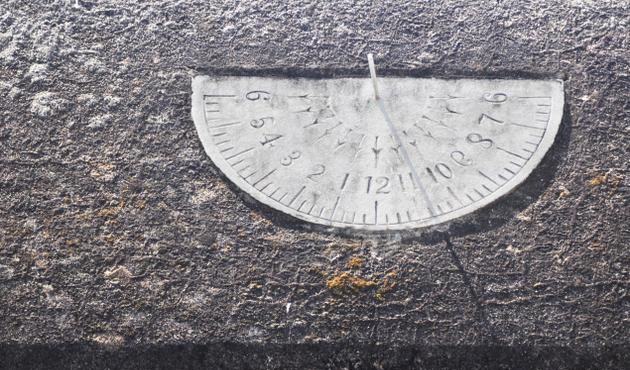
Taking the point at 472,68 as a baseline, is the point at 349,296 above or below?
below

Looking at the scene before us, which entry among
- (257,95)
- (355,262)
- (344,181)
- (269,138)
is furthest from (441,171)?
(257,95)

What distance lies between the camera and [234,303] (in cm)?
294

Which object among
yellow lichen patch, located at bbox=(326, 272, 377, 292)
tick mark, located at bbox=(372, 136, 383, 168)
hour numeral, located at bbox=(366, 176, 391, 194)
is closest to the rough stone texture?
yellow lichen patch, located at bbox=(326, 272, 377, 292)

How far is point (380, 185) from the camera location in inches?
125

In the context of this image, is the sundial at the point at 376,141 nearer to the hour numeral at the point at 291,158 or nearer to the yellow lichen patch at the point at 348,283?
the hour numeral at the point at 291,158

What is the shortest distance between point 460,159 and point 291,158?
52 cm

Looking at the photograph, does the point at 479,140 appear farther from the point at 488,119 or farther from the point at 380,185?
the point at 380,185

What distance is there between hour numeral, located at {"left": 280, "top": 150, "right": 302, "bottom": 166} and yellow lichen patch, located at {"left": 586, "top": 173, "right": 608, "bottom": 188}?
2.87 ft

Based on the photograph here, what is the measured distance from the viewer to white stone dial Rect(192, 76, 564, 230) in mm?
3127

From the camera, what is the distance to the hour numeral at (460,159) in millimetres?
3215

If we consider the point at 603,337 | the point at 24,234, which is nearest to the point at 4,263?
the point at 24,234

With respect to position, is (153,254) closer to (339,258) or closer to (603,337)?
(339,258)

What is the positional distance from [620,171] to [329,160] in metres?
0.88

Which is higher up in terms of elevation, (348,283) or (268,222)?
(268,222)
